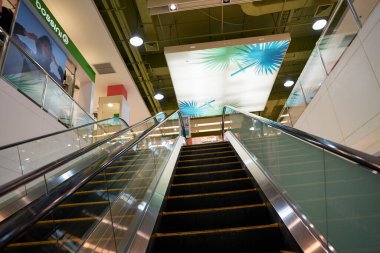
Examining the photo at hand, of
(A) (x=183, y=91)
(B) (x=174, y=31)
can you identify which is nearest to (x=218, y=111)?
(A) (x=183, y=91)

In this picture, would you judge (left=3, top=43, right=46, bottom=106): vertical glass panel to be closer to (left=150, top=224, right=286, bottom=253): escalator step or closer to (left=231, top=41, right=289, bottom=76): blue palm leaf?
(left=150, top=224, right=286, bottom=253): escalator step

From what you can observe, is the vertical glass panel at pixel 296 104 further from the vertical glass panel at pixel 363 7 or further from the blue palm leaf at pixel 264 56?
the vertical glass panel at pixel 363 7

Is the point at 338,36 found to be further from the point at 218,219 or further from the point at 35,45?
the point at 35,45

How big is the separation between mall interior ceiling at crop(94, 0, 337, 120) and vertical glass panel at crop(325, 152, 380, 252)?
5540 millimetres

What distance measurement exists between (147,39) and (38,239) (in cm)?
895

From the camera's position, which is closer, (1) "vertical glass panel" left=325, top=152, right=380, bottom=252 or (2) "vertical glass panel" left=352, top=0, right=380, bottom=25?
(1) "vertical glass panel" left=325, top=152, right=380, bottom=252

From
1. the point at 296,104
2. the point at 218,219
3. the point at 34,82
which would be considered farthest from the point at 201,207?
the point at 296,104

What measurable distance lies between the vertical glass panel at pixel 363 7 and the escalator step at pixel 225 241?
3.73m

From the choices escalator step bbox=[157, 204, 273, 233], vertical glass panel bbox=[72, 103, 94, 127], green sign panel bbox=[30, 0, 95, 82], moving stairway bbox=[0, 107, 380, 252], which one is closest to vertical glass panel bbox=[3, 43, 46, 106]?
vertical glass panel bbox=[72, 103, 94, 127]

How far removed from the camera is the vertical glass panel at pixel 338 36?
15.6 ft

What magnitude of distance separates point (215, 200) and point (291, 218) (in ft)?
3.77

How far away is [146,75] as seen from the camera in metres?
10.9

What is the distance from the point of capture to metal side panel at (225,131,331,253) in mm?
2002

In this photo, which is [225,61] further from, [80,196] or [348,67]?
[80,196]
